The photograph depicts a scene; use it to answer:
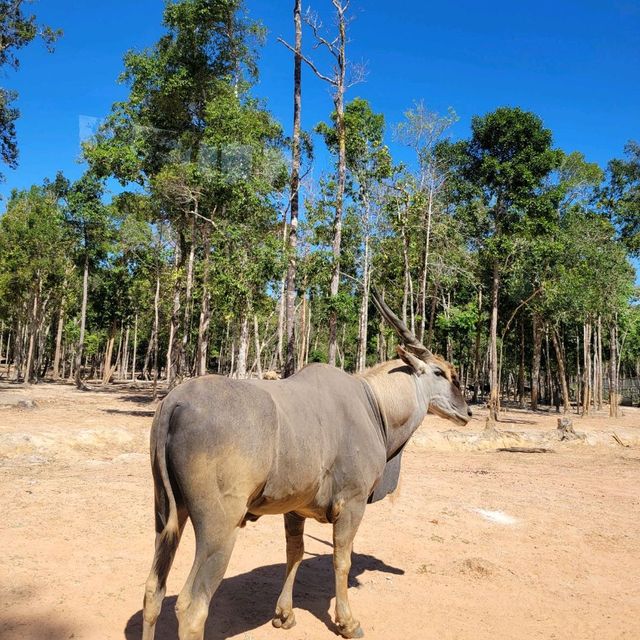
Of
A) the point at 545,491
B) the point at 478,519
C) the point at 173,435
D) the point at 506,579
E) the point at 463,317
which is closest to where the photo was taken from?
the point at 173,435

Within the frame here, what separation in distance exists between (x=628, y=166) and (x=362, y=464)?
3790cm

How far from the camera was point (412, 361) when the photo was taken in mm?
5824

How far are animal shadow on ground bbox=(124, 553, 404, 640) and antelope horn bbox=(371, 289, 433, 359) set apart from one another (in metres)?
2.65

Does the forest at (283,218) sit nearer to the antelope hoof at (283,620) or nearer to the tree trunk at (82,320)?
the tree trunk at (82,320)

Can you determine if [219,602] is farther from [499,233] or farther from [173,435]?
[499,233]

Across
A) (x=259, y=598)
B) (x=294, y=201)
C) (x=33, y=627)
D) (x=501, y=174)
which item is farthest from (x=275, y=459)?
(x=501, y=174)

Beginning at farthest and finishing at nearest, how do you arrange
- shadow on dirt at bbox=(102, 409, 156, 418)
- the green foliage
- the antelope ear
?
the green foliage
shadow on dirt at bbox=(102, 409, 156, 418)
the antelope ear

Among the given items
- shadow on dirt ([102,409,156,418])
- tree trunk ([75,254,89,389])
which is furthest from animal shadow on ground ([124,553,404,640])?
tree trunk ([75,254,89,389])

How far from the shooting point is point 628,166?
117 feet

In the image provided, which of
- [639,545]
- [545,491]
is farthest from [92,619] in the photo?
[545,491]

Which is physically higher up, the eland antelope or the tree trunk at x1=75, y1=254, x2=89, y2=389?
the tree trunk at x1=75, y1=254, x2=89, y2=389

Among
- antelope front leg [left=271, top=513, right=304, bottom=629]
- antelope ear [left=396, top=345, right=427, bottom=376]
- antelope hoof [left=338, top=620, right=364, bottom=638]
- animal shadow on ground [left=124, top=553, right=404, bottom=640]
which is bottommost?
animal shadow on ground [left=124, top=553, right=404, bottom=640]

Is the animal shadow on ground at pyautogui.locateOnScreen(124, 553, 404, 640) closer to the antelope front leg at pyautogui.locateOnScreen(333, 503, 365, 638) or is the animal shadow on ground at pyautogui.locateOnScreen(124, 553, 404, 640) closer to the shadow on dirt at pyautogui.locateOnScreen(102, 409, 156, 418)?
the antelope front leg at pyautogui.locateOnScreen(333, 503, 365, 638)

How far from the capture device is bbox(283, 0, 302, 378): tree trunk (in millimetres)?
17109
